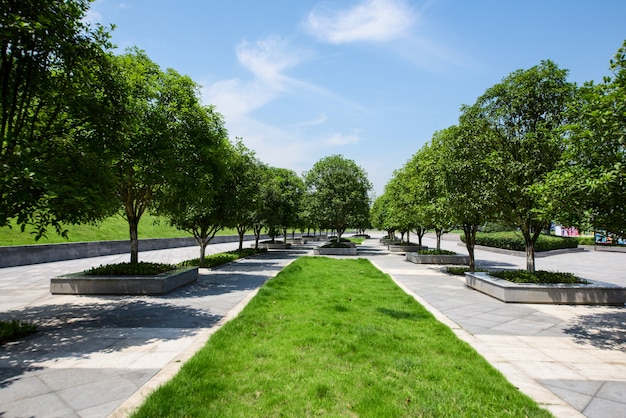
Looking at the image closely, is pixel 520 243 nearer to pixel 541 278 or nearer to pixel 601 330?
pixel 541 278

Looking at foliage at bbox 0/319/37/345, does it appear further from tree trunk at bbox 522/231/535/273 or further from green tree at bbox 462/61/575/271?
tree trunk at bbox 522/231/535/273

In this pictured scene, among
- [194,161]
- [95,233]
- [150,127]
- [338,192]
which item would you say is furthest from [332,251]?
[150,127]

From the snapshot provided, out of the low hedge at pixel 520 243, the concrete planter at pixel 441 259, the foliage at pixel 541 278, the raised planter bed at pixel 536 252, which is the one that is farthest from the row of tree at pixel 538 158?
the low hedge at pixel 520 243

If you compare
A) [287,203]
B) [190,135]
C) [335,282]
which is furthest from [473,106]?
[287,203]

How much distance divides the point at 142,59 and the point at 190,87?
6.27ft

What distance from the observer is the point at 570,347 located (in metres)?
6.59

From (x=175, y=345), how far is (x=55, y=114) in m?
5.60

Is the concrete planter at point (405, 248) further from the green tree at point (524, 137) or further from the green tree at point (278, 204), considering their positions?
the green tree at point (524, 137)

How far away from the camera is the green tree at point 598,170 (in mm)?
6348

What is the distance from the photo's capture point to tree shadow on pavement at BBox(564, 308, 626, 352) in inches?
274

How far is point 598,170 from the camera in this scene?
655cm

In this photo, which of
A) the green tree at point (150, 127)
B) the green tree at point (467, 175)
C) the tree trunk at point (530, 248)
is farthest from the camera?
the green tree at point (467, 175)

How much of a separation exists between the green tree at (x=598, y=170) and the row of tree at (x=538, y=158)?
17 mm

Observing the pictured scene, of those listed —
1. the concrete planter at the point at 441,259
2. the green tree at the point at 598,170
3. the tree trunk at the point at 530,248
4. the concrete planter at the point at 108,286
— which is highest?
the green tree at the point at 598,170
